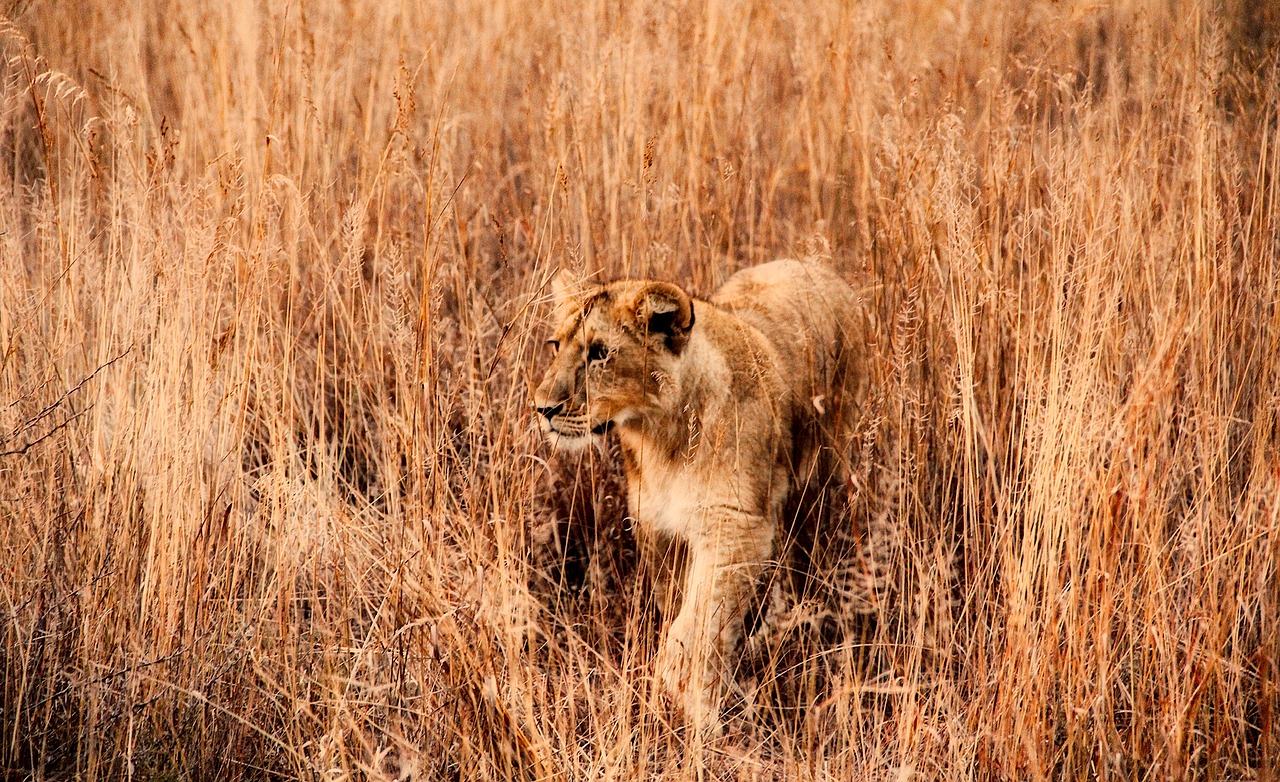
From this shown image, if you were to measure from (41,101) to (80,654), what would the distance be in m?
1.63

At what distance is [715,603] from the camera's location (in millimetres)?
3645

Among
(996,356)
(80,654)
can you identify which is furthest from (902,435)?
(80,654)

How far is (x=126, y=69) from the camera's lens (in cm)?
536

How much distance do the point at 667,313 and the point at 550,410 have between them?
477 mm

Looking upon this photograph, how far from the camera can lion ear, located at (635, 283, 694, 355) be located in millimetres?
3568

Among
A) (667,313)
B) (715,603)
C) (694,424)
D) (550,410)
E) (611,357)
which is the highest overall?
(667,313)

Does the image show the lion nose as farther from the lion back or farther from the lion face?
the lion back

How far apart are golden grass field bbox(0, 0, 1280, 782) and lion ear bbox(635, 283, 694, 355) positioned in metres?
0.34

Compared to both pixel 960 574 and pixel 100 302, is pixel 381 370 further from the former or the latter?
pixel 960 574

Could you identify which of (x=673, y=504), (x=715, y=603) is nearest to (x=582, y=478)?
(x=673, y=504)

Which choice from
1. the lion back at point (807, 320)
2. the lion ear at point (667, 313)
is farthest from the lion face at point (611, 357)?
the lion back at point (807, 320)

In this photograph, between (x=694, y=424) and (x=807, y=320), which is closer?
(x=694, y=424)

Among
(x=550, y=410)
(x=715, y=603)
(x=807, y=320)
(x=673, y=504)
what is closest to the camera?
(x=550, y=410)

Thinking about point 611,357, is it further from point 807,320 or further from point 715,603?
point 807,320
